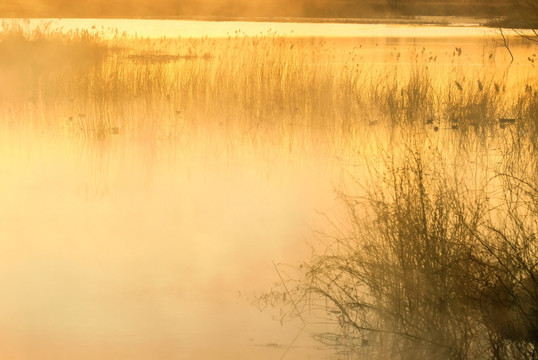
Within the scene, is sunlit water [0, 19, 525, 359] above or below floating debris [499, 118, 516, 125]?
below

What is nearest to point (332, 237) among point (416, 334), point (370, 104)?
point (416, 334)

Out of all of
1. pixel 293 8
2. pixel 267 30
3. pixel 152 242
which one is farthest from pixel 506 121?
pixel 293 8

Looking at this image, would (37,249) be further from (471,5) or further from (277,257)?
(471,5)

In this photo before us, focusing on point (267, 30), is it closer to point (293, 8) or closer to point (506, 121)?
point (293, 8)

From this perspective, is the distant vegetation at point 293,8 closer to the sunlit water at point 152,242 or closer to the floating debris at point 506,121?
the floating debris at point 506,121

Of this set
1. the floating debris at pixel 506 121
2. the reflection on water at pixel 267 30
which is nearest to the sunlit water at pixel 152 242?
the floating debris at pixel 506 121

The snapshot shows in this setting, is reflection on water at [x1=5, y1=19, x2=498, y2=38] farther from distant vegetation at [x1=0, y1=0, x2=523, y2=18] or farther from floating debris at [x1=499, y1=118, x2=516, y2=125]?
floating debris at [x1=499, y1=118, x2=516, y2=125]

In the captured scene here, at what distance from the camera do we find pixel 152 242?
4.24 m

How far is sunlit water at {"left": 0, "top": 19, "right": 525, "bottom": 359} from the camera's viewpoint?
121 inches

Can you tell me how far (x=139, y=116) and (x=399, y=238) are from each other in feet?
17.4

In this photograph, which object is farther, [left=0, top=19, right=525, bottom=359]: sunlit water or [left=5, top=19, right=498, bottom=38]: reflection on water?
[left=5, top=19, right=498, bottom=38]: reflection on water

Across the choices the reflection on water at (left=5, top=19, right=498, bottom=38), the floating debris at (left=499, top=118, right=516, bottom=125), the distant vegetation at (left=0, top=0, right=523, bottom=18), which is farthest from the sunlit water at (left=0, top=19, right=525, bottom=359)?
the distant vegetation at (left=0, top=0, right=523, bottom=18)

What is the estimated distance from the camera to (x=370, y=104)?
328 inches

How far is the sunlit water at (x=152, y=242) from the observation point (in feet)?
10.1
